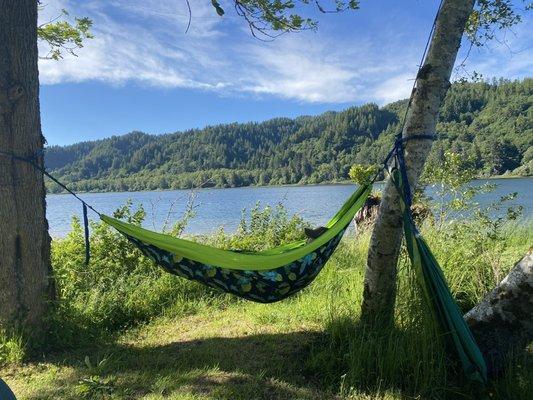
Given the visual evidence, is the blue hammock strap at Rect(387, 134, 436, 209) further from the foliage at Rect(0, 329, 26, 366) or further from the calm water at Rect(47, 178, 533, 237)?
the calm water at Rect(47, 178, 533, 237)

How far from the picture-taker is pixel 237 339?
9.47 ft

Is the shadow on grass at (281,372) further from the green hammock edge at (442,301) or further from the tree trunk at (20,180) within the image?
the tree trunk at (20,180)

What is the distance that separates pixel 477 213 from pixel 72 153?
6353cm

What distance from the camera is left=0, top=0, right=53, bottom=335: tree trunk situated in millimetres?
2492

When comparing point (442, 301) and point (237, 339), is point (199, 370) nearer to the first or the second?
point (237, 339)

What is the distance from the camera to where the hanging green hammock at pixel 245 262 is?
2402mm

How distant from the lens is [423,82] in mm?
2314

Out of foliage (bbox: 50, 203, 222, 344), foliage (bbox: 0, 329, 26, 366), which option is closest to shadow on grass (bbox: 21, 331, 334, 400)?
foliage (bbox: 0, 329, 26, 366)

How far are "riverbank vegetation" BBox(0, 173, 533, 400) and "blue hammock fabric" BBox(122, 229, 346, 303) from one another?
38 cm

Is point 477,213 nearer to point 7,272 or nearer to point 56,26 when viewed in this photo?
point 7,272

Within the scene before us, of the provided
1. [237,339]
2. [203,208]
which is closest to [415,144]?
[237,339]

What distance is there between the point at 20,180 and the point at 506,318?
2759 mm

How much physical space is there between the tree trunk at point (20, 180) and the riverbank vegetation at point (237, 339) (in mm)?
197

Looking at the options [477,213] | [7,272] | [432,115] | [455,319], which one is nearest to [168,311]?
[7,272]
